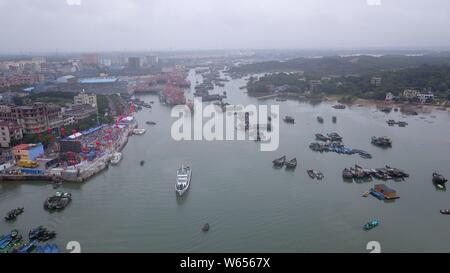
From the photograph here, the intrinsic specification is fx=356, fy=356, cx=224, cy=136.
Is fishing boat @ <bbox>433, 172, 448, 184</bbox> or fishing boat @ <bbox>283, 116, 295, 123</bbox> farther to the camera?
fishing boat @ <bbox>283, 116, 295, 123</bbox>

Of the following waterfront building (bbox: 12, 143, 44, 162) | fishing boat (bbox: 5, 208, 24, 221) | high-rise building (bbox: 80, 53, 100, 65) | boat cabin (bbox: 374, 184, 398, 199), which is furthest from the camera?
high-rise building (bbox: 80, 53, 100, 65)

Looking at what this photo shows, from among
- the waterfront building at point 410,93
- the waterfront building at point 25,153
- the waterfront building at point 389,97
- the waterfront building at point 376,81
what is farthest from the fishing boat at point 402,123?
the waterfront building at point 25,153

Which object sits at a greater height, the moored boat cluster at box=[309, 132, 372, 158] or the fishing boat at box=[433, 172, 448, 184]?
the moored boat cluster at box=[309, 132, 372, 158]

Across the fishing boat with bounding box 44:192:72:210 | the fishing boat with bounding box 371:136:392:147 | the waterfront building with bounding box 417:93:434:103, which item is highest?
the waterfront building with bounding box 417:93:434:103

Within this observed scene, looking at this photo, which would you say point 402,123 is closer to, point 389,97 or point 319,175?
point 389,97

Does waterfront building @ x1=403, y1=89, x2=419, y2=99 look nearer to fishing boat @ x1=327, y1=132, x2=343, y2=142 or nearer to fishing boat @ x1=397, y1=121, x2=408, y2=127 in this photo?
fishing boat @ x1=397, y1=121, x2=408, y2=127

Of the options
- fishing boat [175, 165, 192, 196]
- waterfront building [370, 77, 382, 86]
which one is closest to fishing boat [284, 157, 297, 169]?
fishing boat [175, 165, 192, 196]

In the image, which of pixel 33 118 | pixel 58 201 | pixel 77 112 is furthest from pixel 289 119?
pixel 58 201
